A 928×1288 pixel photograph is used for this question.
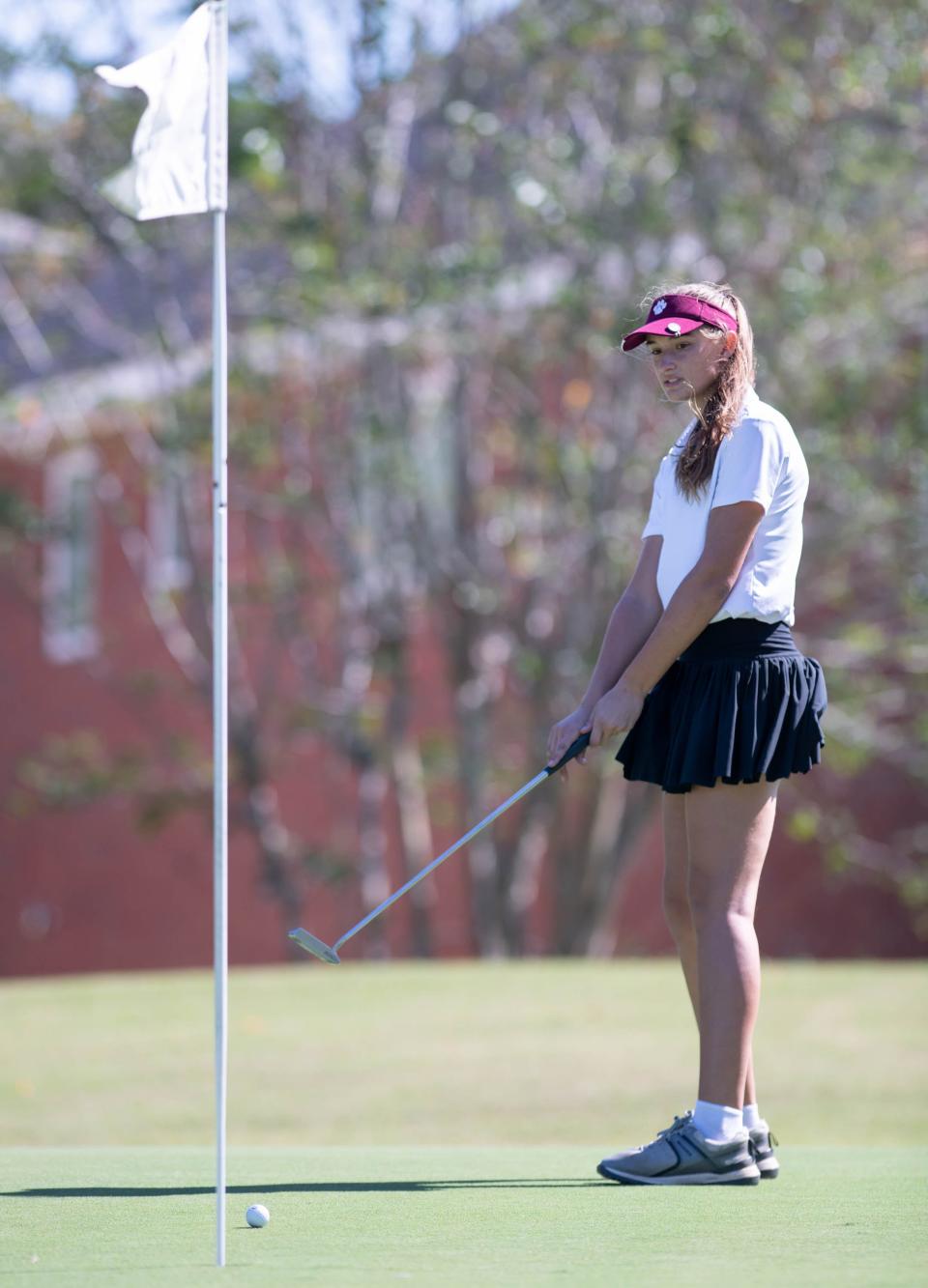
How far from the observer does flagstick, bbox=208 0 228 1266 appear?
147 inches

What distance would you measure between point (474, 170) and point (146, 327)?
253cm

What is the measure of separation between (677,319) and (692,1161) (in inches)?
75.6

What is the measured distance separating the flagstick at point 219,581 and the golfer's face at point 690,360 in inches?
45.7

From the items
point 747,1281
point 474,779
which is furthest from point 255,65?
point 747,1281

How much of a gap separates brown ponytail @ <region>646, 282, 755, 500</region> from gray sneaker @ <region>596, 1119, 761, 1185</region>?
1468mm

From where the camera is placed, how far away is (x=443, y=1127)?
8.91 metres

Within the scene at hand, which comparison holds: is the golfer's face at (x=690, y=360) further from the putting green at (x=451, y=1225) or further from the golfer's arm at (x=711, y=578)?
the putting green at (x=451, y=1225)

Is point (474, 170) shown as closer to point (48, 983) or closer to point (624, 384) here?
point (624, 384)

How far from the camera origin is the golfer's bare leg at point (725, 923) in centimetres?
468

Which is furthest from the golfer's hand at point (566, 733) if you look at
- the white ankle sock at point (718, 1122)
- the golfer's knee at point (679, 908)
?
the white ankle sock at point (718, 1122)

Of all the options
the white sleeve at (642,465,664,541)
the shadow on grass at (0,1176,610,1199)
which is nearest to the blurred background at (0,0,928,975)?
the white sleeve at (642,465,664,541)

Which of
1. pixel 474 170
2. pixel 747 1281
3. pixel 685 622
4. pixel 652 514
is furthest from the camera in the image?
→ pixel 474 170

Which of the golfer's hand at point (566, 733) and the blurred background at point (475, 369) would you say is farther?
the blurred background at point (475, 369)

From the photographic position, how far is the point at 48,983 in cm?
1300
